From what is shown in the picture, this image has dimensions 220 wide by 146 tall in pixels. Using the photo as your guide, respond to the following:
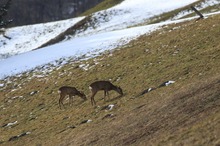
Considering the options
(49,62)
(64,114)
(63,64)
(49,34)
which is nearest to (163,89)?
(64,114)

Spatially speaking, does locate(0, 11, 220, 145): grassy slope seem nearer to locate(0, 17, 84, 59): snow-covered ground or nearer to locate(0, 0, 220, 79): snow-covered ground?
locate(0, 0, 220, 79): snow-covered ground

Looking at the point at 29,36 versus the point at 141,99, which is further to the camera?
the point at 29,36

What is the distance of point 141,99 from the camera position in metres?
19.8

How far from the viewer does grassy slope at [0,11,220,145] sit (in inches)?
571

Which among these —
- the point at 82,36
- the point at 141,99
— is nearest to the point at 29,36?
the point at 82,36

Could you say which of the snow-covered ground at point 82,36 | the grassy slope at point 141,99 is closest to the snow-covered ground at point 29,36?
the snow-covered ground at point 82,36

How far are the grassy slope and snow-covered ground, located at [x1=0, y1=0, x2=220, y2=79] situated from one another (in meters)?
3.77

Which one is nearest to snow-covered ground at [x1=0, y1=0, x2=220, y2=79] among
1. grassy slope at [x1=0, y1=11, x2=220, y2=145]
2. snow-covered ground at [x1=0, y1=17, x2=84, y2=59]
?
snow-covered ground at [x1=0, y1=17, x2=84, y2=59]

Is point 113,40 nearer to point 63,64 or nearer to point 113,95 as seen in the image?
point 63,64

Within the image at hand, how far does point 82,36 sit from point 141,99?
3566 centimetres

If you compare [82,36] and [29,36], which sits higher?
[82,36]

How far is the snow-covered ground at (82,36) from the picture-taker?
38.0 metres

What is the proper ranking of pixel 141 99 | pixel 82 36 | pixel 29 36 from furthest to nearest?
1. pixel 29 36
2. pixel 82 36
3. pixel 141 99

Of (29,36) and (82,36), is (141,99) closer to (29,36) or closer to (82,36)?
(82,36)
